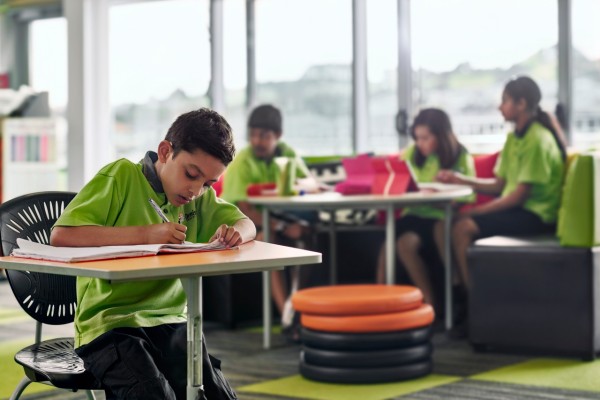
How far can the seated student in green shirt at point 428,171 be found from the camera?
554cm

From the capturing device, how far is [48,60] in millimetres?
8328

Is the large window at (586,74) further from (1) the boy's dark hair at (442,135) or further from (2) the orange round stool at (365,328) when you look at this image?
(2) the orange round stool at (365,328)

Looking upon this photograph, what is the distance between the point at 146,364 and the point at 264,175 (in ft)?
11.4

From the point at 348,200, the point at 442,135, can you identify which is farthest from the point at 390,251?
the point at 442,135

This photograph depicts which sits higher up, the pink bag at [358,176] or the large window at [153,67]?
the large window at [153,67]

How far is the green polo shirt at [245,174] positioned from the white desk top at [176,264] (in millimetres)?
3237

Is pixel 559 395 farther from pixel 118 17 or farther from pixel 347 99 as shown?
pixel 118 17

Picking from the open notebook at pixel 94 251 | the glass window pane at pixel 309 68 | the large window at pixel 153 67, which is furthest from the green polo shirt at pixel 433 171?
the open notebook at pixel 94 251

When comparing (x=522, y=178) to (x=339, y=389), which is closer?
(x=339, y=389)

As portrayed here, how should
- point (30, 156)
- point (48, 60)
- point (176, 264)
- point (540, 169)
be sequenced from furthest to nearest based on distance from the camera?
point (48, 60) → point (30, 156) → point (540, 169) → point (176, 264)

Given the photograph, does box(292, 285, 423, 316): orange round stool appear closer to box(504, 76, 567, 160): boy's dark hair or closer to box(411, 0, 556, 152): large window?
box(504, 76, 567, 160): boy's dark hair

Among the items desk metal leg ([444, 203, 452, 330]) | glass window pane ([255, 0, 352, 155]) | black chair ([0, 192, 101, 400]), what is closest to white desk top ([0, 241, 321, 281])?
black chair ([0, 192, 101, 400])

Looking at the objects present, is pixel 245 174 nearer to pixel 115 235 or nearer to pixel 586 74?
pixel 586 74

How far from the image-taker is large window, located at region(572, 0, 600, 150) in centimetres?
591
